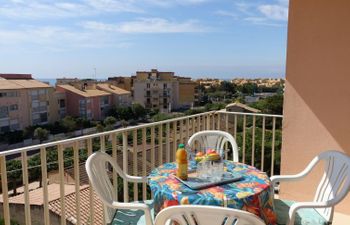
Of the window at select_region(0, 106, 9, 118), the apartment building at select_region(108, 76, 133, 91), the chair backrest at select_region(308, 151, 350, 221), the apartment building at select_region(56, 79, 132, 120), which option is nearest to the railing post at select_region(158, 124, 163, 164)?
the chair backrest at select_region(308, 151, 350, 221)

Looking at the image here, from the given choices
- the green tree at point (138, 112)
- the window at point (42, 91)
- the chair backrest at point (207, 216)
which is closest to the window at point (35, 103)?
the window at point (42, 91)

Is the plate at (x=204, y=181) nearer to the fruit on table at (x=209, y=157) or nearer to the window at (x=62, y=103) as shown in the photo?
the fruit on table at (x=209, y=157)

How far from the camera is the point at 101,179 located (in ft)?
6.57

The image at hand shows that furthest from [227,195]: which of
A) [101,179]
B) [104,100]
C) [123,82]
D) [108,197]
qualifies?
[123,82]

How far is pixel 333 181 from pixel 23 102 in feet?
121

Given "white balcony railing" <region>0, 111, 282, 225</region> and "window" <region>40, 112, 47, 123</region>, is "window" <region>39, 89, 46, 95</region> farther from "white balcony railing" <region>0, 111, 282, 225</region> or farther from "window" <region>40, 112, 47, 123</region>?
"white balcony railing" <region>0, 111, 282, 225</region>

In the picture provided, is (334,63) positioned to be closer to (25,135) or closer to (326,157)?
(326,157)

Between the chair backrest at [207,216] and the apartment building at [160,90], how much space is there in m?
41.1

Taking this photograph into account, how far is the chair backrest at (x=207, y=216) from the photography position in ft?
3.81

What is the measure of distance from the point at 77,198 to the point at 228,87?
2688cm

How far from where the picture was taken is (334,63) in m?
3.09

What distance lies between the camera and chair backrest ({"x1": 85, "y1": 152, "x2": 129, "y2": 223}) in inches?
70.7

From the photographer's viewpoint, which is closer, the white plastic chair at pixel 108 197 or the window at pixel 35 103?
the white plastic chair at pixel 108 197

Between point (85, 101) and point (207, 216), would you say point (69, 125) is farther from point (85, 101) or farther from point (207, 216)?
point (207, 216)
